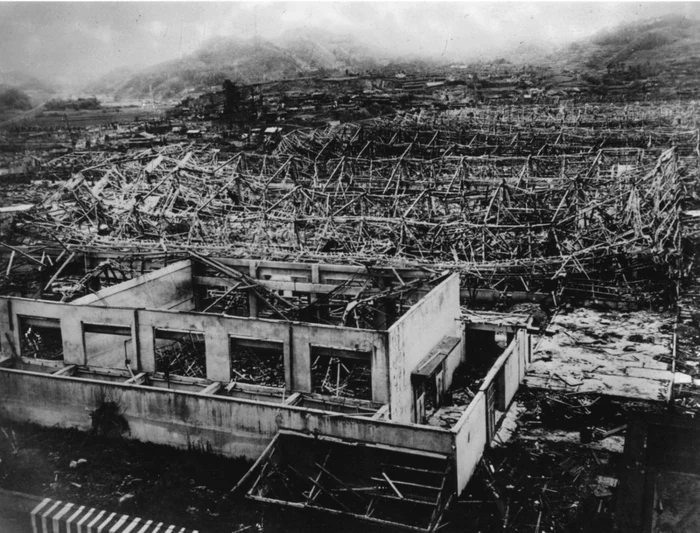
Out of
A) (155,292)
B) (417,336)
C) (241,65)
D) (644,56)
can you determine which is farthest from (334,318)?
(644,56)

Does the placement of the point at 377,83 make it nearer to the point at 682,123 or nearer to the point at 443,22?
the point at 443,22

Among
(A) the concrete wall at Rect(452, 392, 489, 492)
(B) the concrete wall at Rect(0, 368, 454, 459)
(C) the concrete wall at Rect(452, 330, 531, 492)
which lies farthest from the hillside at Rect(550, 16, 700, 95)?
(B) the concrete wall at Rect(0, 368, 454, 459)

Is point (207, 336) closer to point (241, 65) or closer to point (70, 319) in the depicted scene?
point (70, 319)

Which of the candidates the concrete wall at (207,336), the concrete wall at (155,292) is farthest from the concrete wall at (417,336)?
the concrete wall at (155,292)

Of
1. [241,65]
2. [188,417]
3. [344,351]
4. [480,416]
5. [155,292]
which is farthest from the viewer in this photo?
[241,65]

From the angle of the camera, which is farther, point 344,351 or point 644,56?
point 644,56

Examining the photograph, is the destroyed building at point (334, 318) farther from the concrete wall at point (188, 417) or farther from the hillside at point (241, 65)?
the hillside at point (241, 65)

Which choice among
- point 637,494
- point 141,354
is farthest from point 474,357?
point 141,354
